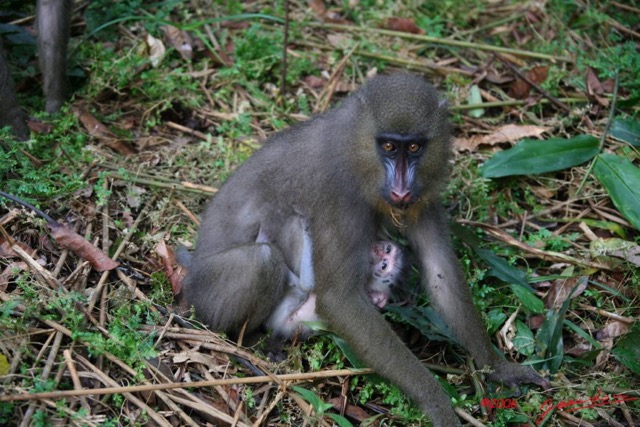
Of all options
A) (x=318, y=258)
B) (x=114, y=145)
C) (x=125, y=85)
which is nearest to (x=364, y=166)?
(x=318, y=258)

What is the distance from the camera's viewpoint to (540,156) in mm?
5785

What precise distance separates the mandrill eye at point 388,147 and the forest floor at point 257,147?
1.24 metres

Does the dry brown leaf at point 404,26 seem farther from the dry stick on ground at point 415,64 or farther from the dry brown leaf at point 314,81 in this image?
the dry brown leaf at point 314,81

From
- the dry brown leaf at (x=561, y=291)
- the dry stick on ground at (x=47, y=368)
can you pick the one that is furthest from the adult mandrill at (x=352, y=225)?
the dry stick on ground at (x=47, y=368)

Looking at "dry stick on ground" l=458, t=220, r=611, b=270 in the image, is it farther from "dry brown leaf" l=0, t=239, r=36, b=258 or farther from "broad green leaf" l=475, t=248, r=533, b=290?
"dry brown leaf" l=0, t=239, r=36, b=258

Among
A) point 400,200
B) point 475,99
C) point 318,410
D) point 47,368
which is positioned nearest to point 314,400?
point 318,410

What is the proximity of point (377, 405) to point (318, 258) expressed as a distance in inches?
38.4

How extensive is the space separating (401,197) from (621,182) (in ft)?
7.48

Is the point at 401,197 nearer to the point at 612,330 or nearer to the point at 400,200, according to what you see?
the point at 400,200

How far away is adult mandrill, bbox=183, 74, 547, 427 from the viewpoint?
4.24m

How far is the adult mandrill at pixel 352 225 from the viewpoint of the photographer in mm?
4242

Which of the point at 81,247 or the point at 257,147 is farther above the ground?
the point at 81,247

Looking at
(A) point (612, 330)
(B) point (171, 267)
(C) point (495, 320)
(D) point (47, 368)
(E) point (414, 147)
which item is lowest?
(A) point (612, 330)

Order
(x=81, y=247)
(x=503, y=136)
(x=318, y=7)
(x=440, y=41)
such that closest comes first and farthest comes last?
(x=81, y=247), (x=503, y=136), (x=440, y=41), (x=318, y=7)
